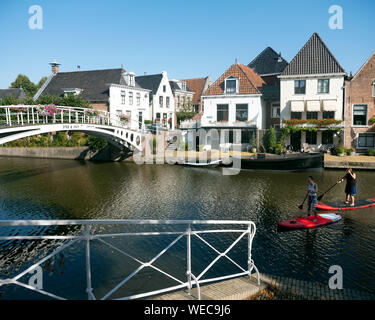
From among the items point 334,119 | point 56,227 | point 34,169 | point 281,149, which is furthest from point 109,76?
point 56,227

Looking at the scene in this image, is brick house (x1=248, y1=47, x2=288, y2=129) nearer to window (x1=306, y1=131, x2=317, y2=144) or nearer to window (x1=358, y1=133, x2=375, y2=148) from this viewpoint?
window (x1=306, y1=131, x2=317, y2=144)

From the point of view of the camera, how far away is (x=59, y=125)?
2353 cm

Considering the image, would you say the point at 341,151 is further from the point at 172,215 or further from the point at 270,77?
the point at 172,215

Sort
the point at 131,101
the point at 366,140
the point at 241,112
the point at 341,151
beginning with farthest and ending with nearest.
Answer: the point at 131,101
the point at 241,112
the point at 366,140
the point at 341,151

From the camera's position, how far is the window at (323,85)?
3219 cm

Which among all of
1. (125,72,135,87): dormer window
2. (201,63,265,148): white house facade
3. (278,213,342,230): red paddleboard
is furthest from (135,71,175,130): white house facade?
(278,213,342,230): red paddleboard

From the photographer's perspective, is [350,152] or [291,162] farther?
[350,152]

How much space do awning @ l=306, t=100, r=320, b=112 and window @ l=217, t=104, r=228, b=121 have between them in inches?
357

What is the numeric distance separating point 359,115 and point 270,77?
44.6 ft

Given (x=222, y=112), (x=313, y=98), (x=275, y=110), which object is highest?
(x=313, y=98)

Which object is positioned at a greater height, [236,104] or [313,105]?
[236,104]

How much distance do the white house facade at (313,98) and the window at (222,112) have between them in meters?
6.31

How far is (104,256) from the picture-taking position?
1034 centimetres

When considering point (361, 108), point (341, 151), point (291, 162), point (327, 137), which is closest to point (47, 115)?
point (291, 162)
